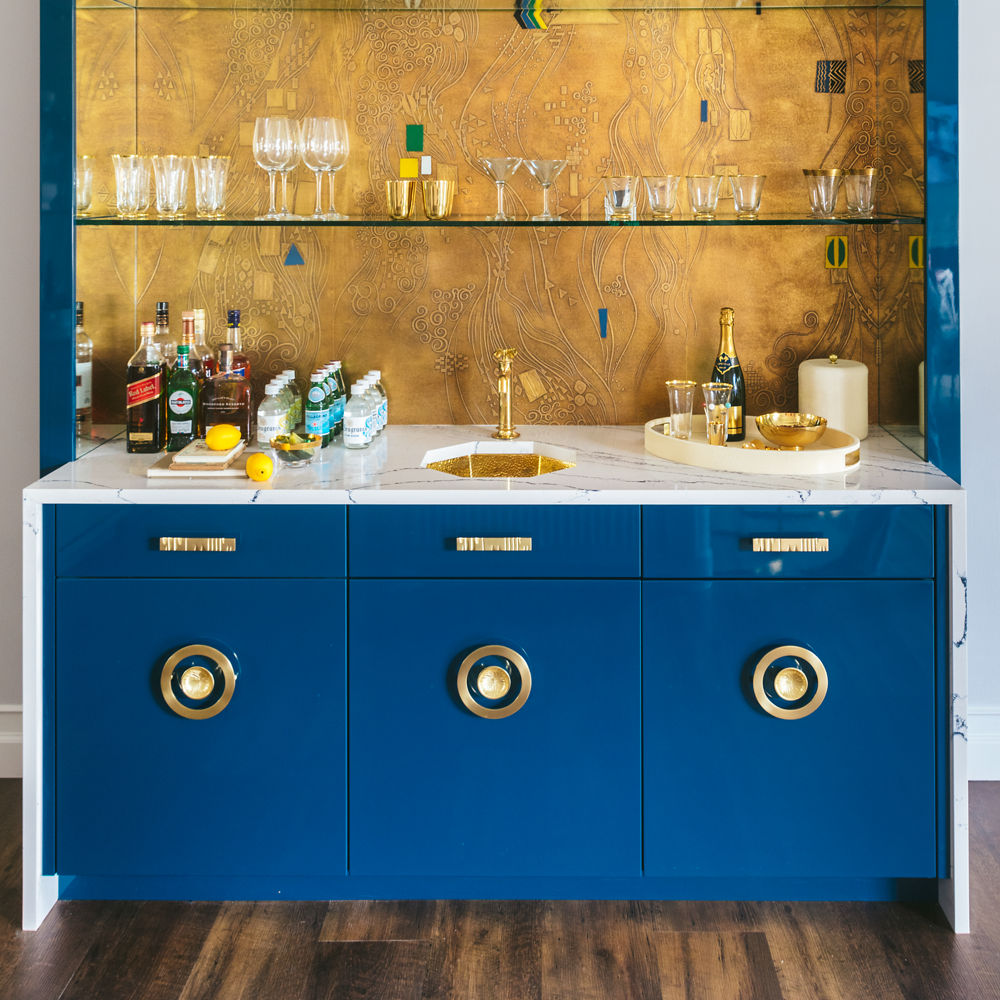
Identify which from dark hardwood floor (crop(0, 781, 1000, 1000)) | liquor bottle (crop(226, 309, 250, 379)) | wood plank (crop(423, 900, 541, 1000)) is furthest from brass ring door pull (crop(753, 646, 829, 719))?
liquor bottle (crop(226, 309, 250, 379))

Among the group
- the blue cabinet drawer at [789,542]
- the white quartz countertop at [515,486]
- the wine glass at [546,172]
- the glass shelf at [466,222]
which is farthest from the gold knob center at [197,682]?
the wine glass at [546,172]

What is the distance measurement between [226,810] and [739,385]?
1529mm

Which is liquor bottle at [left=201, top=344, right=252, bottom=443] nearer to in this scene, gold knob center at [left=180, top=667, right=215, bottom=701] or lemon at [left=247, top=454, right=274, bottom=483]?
lemon at [left=247, top=454, right=274, bottom=483]

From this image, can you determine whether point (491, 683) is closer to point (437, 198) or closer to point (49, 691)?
point (49, 691)

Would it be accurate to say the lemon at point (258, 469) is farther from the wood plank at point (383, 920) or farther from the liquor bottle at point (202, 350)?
the wood plank at point (383, 920)

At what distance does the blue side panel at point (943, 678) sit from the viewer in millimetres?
2416

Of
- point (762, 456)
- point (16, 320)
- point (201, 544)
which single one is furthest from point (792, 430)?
point (16, 320)

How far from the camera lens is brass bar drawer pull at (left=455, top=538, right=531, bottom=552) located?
2416 millimetres

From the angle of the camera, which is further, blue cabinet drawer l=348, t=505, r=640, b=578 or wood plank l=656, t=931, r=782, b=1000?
blue cabinet drawer l=348, t=505, r=640, b=578

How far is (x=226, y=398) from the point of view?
281 cm

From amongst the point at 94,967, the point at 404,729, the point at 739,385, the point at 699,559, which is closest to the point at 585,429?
the point at 739,385

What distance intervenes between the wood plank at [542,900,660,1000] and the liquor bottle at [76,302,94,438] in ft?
4.83

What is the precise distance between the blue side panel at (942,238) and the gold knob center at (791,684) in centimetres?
55

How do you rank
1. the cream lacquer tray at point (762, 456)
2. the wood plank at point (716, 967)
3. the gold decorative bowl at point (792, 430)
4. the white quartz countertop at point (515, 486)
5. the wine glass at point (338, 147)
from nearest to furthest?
the wood plank at point (716, 967) → the white quartz countertop at point (515, 486) → the cream lacquer tray at point (762, 456) → the gold decorative bowl at point (792, 430) → the wine glass at point (338, 147)
